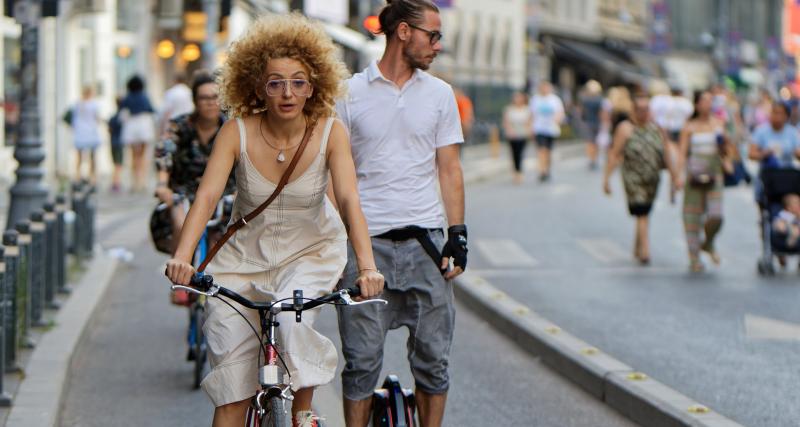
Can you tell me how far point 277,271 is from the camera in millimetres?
5227

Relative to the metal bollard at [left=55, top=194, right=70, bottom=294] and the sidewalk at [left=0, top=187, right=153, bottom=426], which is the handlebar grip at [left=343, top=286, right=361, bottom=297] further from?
the metal bollard at [left=55, top=194, right=70, bottom=294]

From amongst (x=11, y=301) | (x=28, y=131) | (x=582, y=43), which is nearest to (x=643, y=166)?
(x=28, y=131)

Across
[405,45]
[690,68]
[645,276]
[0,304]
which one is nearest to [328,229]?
[405,45]

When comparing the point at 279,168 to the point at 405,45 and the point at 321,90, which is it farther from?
the point at 405,45

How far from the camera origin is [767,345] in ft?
31.6

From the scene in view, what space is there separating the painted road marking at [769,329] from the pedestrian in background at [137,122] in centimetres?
1453

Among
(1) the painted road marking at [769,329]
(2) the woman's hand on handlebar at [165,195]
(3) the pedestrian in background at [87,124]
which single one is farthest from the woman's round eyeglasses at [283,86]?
(3) the pedestrian in background at [87,124]

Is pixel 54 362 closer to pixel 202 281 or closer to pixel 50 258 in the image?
pixel 50 258

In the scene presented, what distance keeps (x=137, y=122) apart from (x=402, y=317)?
18.6 m

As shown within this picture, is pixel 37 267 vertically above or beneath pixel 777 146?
beneath

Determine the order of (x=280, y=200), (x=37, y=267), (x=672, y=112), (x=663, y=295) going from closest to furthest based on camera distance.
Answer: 1. (x=280, y=200)
2. (x=37, y=267)
3. (x=663, y=295)
4. (x=672, y=112)

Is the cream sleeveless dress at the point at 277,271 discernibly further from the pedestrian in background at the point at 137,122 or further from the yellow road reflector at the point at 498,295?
the pedestrian in background at the point at 137,122

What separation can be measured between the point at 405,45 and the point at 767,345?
4.65 meters

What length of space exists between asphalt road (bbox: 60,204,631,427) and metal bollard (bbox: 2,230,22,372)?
35cm
